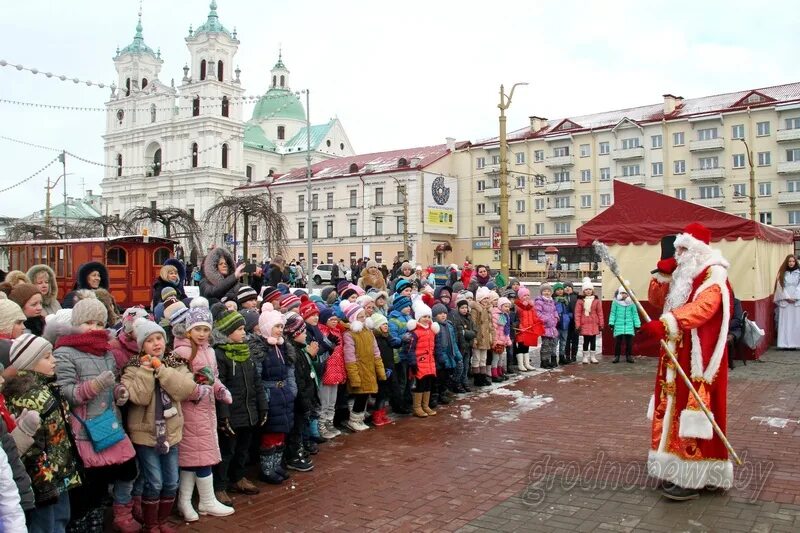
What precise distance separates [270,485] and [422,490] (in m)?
1.40

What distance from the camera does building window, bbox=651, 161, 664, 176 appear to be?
50.7m

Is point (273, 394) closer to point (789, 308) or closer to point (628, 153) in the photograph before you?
point (789, 308)

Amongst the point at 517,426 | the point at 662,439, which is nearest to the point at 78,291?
the point at 517,426

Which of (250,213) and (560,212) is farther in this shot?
(560,212)

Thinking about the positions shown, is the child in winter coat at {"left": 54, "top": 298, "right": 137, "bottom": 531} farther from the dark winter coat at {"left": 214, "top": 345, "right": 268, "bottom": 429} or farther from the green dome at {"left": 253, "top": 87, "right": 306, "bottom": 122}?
the green dome at {"left": 253, "top": 87, "right": 306, "bottom": 122}

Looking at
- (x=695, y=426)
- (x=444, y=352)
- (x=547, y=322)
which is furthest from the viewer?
(x=547, y=322)

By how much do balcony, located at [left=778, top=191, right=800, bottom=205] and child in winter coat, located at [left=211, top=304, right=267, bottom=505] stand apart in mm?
49437

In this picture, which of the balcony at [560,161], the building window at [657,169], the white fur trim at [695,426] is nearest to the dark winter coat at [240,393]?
the white fur trim at [695,426]

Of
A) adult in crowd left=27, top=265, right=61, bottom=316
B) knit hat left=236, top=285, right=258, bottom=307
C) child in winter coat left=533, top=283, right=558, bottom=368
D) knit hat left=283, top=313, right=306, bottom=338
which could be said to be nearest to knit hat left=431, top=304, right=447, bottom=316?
knit hat left=283, top=313, right=306, bottom=338

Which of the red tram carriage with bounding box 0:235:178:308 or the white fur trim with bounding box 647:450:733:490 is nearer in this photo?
the white fur trim with bounding box 647:450:733:490

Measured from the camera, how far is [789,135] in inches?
1784

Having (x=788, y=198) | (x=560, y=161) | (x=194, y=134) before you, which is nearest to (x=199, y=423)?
(x=788, y=198)

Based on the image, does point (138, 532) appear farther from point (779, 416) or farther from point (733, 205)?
point (733, 205)

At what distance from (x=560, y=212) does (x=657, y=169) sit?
8.21 metres
